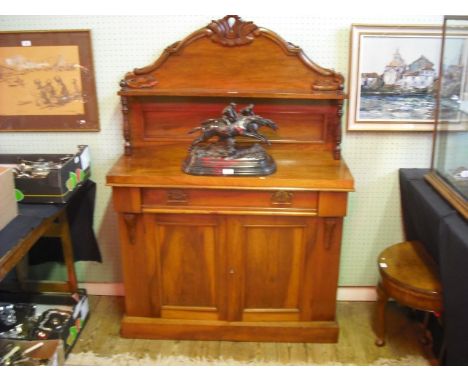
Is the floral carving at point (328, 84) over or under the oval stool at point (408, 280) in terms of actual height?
over

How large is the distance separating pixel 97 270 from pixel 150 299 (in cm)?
59

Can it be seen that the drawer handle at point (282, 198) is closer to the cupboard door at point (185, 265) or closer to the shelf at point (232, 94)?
the cupboard door at point (185, 265)

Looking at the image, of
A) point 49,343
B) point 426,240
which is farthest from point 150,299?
point 426,240

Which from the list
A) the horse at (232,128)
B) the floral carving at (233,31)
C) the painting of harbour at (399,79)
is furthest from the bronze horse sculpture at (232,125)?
the painting of harbour at (399,79)

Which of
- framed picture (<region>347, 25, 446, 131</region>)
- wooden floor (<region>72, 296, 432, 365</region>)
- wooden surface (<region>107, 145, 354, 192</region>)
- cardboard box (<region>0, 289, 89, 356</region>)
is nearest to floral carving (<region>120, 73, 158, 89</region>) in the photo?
wooden surface (<region>107, 145, 354, 192</region>)

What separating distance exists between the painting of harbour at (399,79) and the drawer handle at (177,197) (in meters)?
0.98

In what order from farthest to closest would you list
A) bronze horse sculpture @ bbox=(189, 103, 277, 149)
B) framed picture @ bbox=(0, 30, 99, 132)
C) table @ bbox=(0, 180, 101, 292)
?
table @ bbox=(0, 180, 101, 292) < framed picture @ bbox=(0, 30, 99, 132) < bronze horse sculpture @ bbox=(189, 103, 277, 149)

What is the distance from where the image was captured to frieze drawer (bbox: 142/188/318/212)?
2.10 m

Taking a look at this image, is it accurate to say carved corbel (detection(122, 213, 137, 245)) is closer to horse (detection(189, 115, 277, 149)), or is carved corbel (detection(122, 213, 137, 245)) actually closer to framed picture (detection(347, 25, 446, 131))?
horse (detection(189, 115, 277, 149))

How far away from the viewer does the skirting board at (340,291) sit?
9.11 feet

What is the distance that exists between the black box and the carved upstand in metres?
0.23

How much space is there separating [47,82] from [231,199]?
1152 millimetres

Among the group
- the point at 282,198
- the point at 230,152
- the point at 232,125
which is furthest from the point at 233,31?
the point at 282,198

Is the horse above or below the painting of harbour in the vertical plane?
below
